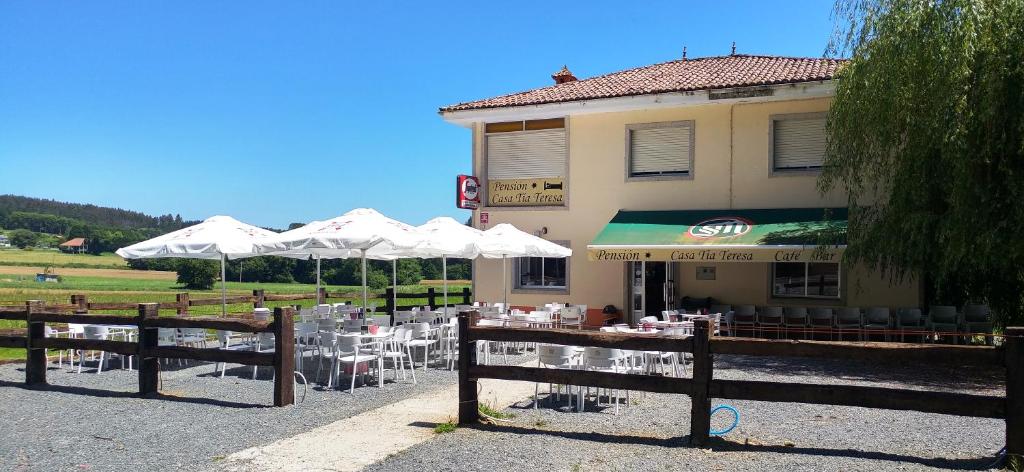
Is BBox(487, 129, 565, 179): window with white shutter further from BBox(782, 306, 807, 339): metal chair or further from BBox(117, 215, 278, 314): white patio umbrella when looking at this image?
BBox(117, 215, 278, 314): white patio umbrella

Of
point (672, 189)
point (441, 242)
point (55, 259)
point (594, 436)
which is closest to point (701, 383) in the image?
point (594, 436)

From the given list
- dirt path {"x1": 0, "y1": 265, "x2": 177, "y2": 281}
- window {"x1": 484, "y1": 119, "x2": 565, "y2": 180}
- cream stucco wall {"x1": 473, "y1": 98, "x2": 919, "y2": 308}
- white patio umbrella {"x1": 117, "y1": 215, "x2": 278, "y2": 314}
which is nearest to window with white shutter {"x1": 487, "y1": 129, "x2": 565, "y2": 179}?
window {"x1": 484, "y1": 119, "x2": 565, "y2": 180}

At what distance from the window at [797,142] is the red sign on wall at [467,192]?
6.40 meters

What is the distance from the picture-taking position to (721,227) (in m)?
15.1

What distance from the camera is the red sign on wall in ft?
57.9

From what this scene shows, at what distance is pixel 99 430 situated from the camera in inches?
285

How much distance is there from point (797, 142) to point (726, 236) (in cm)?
263

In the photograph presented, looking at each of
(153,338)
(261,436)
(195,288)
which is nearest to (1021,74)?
(261,436)

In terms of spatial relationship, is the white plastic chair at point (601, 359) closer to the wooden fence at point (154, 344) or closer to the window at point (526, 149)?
the wooden fence at point (154, 344)

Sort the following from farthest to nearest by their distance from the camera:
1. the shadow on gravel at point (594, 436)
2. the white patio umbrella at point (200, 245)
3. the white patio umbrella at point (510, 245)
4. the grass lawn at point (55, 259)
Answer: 1. the grass lawn at point (55, 259)
2. the white patio umbrella at point (510, 245)
3. the white patio umbrella at point (200, 245)
4. the shadow on gravel at point (594, 436)

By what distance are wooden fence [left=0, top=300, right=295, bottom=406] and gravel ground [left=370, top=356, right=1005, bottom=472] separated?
236 centimetres

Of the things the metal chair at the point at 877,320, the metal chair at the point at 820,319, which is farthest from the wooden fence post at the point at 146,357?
the metal chair at the point at 877,320

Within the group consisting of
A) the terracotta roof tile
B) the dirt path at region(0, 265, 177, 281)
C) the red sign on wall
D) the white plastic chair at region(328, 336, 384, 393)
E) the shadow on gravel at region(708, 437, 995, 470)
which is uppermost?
the terracotta roof tile

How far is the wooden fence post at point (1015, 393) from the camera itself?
5.59 metres
